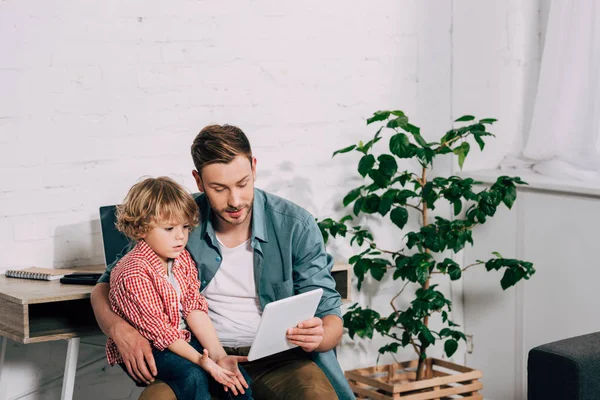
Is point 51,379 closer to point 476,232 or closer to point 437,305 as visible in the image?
point 437,305

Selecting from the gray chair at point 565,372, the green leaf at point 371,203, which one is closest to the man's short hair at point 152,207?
the gray chair at point 565,372

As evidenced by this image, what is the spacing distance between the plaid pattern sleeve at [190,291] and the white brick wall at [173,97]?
680 millimetres

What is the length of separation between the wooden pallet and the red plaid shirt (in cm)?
116

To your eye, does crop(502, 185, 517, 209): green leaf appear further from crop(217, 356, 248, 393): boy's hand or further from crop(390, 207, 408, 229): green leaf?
crop(217, 356, 248, 393): boy's hand

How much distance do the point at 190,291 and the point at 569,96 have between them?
1687 mm

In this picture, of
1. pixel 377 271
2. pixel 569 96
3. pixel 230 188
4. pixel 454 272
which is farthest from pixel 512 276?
pixel 230 188

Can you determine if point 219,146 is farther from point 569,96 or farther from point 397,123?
point 569,96

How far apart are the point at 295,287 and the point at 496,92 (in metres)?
1.54

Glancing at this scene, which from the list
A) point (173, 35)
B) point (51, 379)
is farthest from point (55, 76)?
point (51, 379)

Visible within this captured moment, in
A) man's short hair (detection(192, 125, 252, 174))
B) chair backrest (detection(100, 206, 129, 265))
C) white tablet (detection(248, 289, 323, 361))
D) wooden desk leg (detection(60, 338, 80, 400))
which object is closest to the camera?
white tablet (detection(248, 289, 323, 361))

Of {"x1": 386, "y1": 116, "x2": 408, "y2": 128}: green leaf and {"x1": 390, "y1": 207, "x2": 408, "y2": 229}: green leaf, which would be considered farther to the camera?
{"x1": 390, "y1": 207, "x2": 408, "y2": 229}: green leaf

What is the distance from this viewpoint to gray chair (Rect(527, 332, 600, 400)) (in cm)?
220

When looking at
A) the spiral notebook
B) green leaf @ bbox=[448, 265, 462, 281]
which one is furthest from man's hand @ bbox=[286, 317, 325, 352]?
green leaf @ bbox=[448, 265, 462, 281]

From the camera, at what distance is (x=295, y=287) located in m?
2.55
